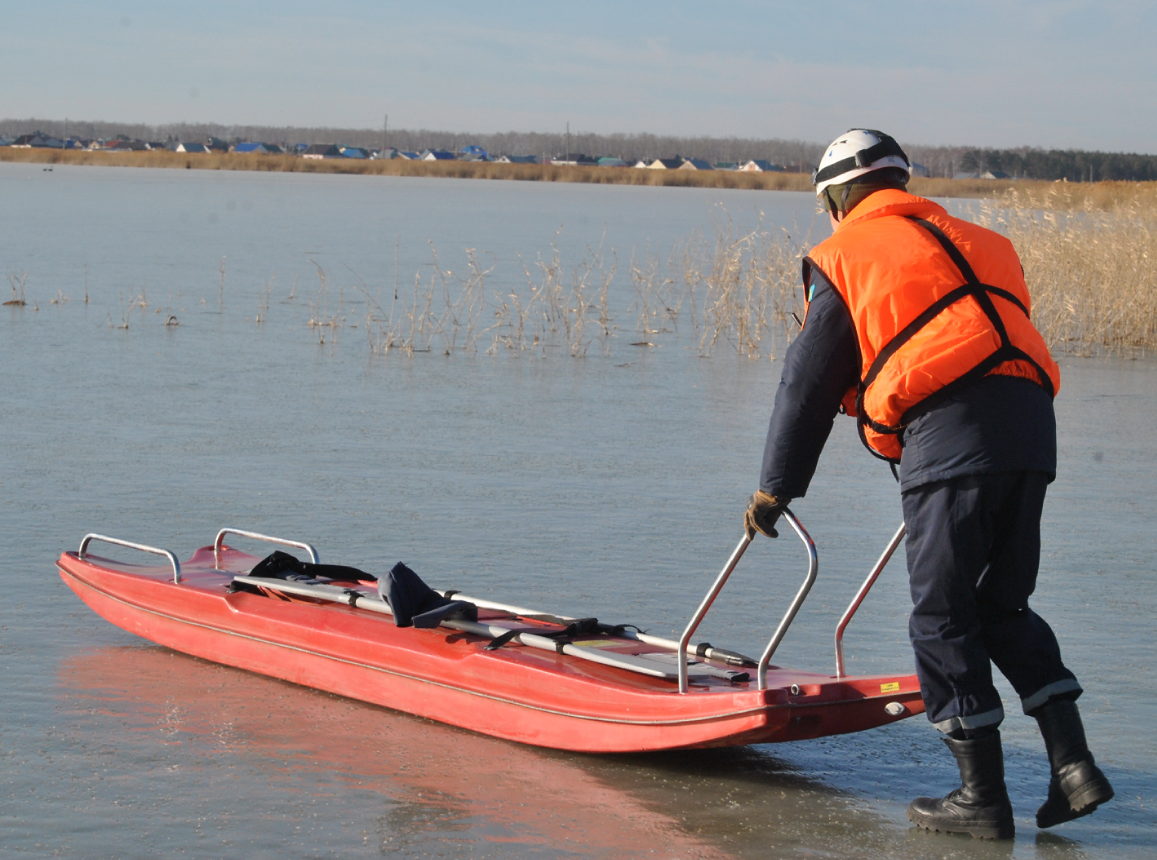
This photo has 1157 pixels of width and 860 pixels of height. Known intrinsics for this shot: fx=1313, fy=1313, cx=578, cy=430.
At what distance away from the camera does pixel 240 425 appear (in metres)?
9.54

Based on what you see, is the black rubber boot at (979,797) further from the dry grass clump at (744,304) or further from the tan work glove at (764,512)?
the dry grass clump at (744,304)

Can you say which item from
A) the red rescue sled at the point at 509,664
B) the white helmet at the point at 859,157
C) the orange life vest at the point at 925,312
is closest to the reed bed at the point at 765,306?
the red rescue sled at the point at 509,664

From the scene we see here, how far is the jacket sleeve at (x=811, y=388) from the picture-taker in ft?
11.4

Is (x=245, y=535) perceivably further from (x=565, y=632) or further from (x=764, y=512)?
(x=764, y=512)

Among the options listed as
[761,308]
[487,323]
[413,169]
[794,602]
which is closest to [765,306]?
[761,308]

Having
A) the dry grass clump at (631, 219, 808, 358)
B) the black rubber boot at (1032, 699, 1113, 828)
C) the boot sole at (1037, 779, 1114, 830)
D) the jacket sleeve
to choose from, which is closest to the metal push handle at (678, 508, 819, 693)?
the jacket sleeve

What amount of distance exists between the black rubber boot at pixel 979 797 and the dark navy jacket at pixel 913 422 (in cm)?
72

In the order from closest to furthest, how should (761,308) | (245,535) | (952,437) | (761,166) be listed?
1. (952,437)
2. (245,535)
3. (761,308)
4. (761,166)

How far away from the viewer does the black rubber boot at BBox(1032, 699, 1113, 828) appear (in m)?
3.45

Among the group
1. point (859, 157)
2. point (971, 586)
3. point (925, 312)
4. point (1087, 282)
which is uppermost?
point (859, 157)

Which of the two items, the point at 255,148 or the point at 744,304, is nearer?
the point at 744,304

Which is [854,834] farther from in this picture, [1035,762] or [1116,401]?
[1116,401]

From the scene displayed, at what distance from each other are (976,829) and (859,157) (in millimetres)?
1858

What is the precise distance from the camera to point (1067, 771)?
11.5 feet
